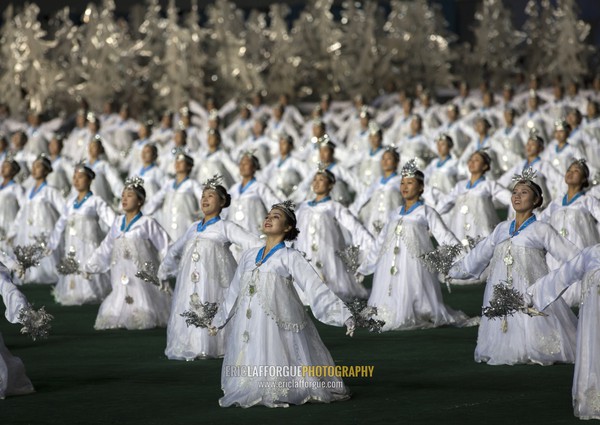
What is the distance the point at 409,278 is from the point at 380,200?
425 centimetres

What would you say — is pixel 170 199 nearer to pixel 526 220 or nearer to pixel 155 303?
pixel 155 303

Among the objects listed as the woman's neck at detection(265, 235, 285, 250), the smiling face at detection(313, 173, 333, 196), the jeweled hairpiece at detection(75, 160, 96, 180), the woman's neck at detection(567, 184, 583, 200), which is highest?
the jeweled hairpiece at detection(75, 160, 96, 180)

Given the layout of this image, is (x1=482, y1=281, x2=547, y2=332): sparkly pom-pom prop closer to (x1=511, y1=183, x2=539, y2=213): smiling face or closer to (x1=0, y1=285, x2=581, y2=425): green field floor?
(x1=0, y1=285, x2=581, y2=425): green field floor

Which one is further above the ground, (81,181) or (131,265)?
(81,181)

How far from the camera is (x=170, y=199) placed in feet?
60.6

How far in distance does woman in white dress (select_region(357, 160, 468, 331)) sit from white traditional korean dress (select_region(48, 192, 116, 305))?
141 inches

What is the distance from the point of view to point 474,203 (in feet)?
55.5

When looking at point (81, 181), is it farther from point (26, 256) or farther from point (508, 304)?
point (508, 304)

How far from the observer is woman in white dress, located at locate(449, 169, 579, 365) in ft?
37.1

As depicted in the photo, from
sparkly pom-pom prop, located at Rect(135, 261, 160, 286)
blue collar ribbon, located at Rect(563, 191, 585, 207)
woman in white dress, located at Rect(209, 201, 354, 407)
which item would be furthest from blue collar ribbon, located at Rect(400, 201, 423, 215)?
woman in white dress, located at Rect(209, 201, 354, 407)

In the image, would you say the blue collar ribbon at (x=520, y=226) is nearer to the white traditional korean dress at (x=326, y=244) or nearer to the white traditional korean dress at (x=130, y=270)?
the white traditional korean dress at (x=130, y=270)

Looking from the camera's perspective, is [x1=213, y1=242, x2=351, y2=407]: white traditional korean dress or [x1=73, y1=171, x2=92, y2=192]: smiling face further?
[x1=73, y1=171, x2=92, y2=192]: smiling face

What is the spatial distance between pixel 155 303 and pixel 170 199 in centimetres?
456

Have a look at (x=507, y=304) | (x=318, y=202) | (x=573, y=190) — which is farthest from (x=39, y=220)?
(x=507, y=304)
